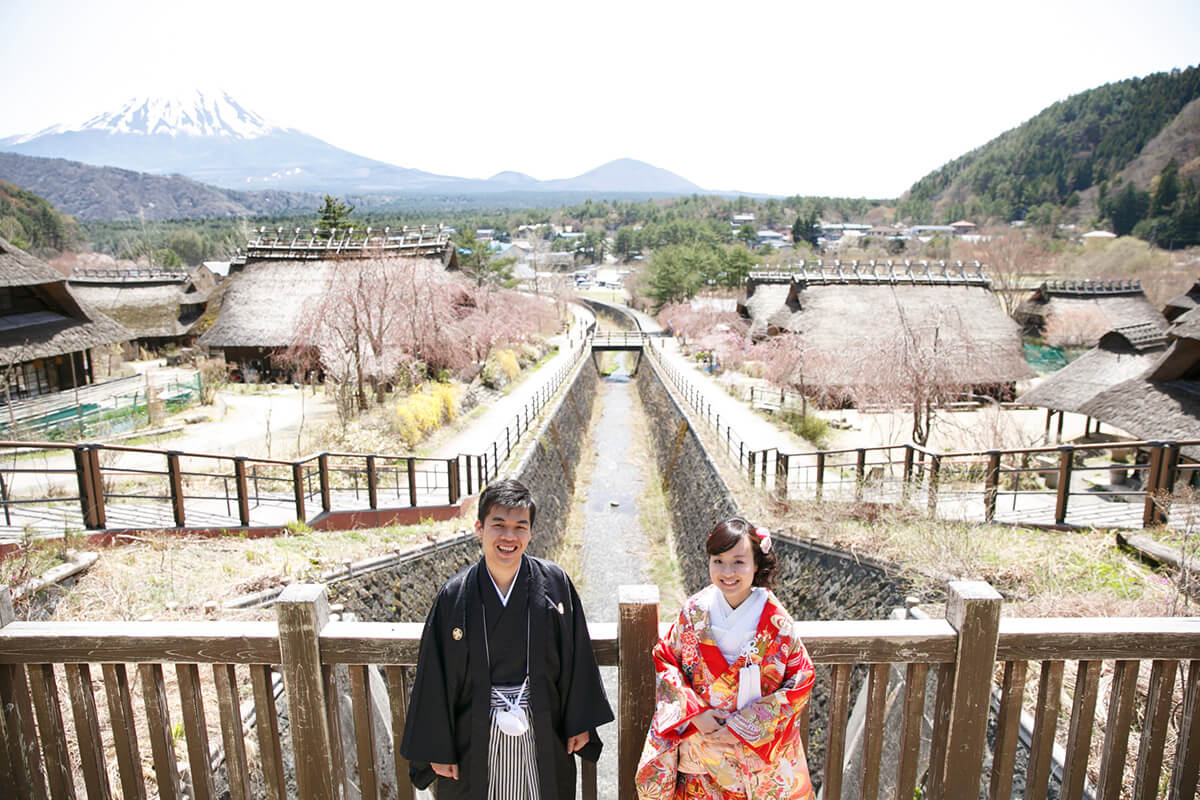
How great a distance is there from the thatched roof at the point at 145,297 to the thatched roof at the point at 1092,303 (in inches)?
1763

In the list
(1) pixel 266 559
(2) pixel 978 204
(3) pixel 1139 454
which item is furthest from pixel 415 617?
(2) pixel 978 204

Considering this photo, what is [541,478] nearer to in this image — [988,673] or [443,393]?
[443,393]

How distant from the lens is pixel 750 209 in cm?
17038

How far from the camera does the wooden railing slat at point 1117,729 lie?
257 centimetres

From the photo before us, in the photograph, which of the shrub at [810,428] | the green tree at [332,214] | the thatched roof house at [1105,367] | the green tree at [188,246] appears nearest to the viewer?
the thatched roof house at [1105,367]

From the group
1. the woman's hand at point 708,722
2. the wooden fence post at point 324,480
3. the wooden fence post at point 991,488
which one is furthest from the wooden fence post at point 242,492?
the wooden fence post at point 991,488

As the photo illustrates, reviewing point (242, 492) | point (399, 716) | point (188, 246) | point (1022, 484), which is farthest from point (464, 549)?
point (188, 246)

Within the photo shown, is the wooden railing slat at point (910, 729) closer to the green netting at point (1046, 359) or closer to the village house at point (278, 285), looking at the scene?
the village house at point (278, 285)

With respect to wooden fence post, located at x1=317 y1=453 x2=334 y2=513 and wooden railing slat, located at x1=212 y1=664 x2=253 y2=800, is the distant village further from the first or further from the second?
wooden railing slat, located at x1=212 y1=664 x2=253 y2=800

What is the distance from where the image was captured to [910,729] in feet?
8.45

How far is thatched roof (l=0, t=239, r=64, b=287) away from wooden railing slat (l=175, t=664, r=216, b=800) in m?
21.5

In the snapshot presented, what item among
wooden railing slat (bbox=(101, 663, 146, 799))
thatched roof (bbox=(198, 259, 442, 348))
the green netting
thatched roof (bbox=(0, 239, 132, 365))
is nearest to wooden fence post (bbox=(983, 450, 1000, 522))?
wooden railing slat (bbox=(101, 663, 146, 799))

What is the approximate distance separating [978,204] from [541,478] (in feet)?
392

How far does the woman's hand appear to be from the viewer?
2309 mm
